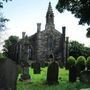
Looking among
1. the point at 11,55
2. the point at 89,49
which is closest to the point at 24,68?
the point at 11,55

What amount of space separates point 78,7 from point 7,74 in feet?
61.7

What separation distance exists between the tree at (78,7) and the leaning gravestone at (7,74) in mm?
17413

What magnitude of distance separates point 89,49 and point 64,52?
79.8 ft

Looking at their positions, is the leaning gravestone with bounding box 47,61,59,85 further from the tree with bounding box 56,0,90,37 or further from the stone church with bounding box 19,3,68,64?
the stone church with bounding box 19,3,68,64

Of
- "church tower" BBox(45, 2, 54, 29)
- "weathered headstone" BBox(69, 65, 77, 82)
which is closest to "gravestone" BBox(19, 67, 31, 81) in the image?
"weathered headstone" BBox(69, 65, 77, 82)

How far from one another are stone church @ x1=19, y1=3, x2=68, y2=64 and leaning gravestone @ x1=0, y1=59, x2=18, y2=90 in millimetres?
60157

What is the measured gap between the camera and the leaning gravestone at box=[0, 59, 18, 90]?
35.6ft

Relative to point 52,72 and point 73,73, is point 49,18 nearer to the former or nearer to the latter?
point 73,73

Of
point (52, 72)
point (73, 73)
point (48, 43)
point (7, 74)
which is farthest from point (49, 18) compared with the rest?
point (7, 74)

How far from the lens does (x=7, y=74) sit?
1100cm

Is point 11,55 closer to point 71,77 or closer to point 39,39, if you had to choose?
point 39,39

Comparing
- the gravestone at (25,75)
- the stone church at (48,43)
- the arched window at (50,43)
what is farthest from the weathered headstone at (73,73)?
the arched window at (50,43)

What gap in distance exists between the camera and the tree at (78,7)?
2786cm

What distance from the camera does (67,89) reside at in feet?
56.2
